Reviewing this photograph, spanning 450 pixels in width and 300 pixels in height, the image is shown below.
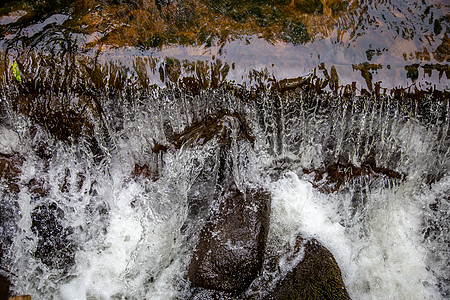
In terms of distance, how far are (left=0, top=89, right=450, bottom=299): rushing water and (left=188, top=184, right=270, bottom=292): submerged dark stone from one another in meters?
0.20

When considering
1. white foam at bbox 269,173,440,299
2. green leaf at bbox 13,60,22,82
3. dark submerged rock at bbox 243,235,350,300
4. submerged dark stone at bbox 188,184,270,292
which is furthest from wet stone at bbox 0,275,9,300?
white foam at bbox 269,173,440,299

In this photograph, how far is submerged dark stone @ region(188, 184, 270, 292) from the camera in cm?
311

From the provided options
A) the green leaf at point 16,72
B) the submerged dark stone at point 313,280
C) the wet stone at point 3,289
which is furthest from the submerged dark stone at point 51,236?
the submerged dark stone at point 313,280

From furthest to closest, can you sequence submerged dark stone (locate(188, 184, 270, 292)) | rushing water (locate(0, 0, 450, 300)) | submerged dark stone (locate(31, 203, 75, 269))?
submerged dark stone (locate(31, 203, 75, 269)) < rushing water (locate(0, 0, 450, 300)) < submerged dark stone (locate(188, 184, 270, 292))

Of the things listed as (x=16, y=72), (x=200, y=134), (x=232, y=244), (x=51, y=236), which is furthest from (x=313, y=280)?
(x=16, y=72)

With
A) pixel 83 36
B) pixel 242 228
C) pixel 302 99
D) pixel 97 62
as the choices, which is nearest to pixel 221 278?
pixel 242 228

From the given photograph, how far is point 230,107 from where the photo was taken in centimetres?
335

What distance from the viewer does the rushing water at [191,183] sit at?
3.30 m

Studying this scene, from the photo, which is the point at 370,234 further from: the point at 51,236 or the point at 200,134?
the point at 51,236

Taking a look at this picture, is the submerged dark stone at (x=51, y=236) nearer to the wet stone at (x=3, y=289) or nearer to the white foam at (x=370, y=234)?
the wet stone at (x=3, y=289)

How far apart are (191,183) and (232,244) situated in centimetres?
71

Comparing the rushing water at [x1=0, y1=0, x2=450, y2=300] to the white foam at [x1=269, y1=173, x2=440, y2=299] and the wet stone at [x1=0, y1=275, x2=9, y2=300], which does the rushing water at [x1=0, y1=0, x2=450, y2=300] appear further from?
the wet stone at [x1=0, y1=275, x2=9, y2=300]

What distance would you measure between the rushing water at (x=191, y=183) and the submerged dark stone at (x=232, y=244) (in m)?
0.20

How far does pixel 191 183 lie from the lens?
330 centimetres
